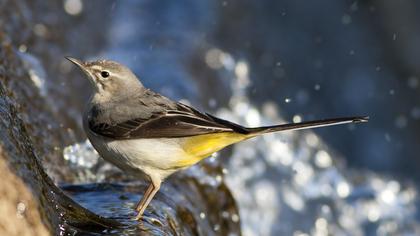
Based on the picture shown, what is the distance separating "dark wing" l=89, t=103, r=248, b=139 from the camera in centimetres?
641

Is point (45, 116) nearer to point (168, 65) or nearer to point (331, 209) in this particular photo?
point (168, 65)

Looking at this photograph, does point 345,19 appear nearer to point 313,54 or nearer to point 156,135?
point 313,54

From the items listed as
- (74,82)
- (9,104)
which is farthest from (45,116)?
(9,104)

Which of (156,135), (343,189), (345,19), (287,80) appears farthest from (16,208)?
(345,19)

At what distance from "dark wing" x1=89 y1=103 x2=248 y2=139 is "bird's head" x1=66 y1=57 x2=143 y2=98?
426 mm

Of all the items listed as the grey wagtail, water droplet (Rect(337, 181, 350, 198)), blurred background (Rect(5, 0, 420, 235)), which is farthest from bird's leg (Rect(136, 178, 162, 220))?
water droplet (Rect(337, 181, 350, 198))

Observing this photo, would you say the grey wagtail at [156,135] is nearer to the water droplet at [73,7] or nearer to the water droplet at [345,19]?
the water droplet at [73,7]

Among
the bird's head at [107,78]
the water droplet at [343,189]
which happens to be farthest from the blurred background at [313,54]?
the bird's head at [107,78]

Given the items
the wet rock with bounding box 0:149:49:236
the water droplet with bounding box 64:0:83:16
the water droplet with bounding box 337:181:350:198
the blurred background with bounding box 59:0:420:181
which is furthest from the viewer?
the blurred background with bounding box 59:0:420:181

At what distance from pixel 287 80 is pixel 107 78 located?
6490 millimetres

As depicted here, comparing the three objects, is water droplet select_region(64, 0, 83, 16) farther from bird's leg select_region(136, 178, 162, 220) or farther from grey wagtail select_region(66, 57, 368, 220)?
bird's leg select_region(136, 178, 162, 220)

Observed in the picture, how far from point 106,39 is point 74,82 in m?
1.44

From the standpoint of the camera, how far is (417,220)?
40.8ft

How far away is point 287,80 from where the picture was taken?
13.0 metres
